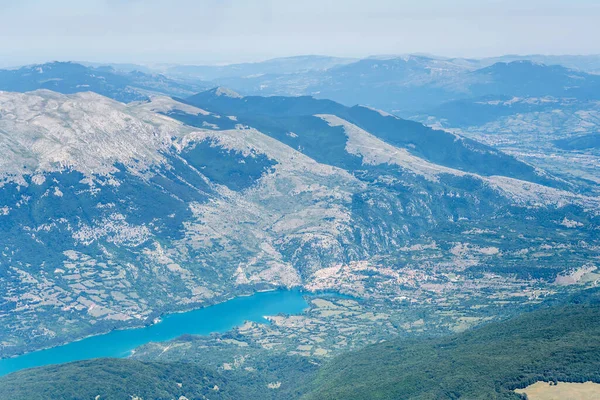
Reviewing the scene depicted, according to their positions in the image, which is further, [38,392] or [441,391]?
[38,392]

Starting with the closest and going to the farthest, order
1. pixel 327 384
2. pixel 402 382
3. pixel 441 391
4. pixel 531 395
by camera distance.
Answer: pixel 531 395 < pixel 441 391 < pixel 402 382 < pixel 327 384

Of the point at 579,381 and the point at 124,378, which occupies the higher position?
the point at 579,381

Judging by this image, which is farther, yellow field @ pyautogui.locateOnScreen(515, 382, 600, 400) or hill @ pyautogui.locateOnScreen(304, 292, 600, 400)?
hill @ pyautogui.locateOnScreen(304, 292, 600, 400)

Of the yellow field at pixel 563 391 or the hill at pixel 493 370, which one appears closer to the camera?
the yellow field at pixel 563 391

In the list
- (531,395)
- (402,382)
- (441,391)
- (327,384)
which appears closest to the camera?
(531,395)

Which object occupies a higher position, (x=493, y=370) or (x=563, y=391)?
(x=563, y=391)

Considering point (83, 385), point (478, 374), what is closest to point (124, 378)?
point (83, 385)

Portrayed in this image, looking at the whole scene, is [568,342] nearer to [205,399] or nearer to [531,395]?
[531,395]

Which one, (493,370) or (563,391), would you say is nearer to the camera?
(563,391)
